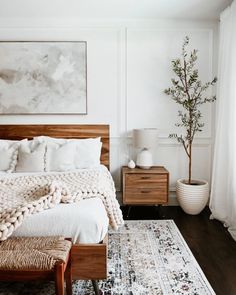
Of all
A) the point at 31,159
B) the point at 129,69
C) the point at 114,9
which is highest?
the point at 114,9

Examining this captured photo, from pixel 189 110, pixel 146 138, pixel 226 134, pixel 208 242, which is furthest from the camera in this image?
pixel 189 110

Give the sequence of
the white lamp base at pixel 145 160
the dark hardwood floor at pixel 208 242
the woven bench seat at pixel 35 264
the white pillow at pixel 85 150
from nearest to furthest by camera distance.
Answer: the woven bench seat at pixel 35 264 → the dark hardwood floor at pixel 208 242 → the white pillow at pixel 85 150 → the white lamp base at pixel 145 160

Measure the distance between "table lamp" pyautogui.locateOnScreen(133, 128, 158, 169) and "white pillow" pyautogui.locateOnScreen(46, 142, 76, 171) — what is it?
79 cm

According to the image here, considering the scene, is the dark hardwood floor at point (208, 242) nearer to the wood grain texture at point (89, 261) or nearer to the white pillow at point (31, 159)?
the wood grain texture at point (89, 261)

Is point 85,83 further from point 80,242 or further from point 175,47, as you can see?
point 80,242

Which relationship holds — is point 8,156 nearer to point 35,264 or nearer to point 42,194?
point 42,194

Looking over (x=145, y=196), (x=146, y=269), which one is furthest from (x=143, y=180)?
(x=146, y=269)

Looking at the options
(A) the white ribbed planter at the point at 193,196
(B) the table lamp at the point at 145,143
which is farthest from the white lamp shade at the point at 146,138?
(A) the white ribbed planter at the point at 193,196

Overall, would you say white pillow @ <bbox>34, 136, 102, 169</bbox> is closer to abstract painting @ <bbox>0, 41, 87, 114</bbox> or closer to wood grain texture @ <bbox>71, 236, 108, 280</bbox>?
abstract painting @ <bbox>0, 41, 87, 114</bbox>

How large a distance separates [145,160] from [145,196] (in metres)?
0.45

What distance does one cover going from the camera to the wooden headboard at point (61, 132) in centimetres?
420

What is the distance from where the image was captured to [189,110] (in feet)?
13.2

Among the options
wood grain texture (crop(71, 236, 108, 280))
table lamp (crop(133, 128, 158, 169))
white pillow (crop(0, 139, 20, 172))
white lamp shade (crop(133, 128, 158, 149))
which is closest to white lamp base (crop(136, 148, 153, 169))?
table lamp (crop(133, 128, 158, 169))

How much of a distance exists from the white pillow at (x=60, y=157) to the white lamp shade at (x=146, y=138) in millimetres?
795
